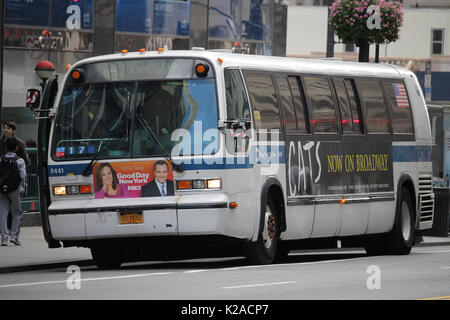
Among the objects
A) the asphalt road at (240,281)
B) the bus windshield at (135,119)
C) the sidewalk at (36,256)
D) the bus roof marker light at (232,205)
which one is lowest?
the sidewalk at (36,256)

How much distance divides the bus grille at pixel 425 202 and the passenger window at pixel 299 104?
14.9ft

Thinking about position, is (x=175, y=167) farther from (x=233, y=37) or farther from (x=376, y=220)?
(x=233, y=37)

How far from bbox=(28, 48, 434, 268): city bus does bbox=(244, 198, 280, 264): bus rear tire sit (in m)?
0.02

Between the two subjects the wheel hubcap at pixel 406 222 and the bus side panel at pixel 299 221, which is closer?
the bus side panel at pixel 299 221

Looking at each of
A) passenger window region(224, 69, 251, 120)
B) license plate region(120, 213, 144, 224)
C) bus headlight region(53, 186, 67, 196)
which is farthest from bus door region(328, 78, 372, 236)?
bus headlight region(53, 186, 67, 196)

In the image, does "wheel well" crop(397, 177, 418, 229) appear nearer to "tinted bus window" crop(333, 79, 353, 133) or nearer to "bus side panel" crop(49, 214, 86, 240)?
"tinted bus window" crop(333, 79, 353, 133)

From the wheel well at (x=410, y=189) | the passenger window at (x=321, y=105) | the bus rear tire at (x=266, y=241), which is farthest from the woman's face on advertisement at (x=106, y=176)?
the wheel well at (x=410, y=189)

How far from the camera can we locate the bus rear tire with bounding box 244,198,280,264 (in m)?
17.2

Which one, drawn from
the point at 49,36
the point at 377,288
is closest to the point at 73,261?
the point at 377,288

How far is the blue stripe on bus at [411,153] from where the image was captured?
21656mm

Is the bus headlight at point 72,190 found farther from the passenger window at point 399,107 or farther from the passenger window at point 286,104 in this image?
the passenger window at point 399,107

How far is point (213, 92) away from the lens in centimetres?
1661

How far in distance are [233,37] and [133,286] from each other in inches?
842

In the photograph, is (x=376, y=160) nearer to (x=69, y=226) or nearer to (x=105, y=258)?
(x=105, y=258)
